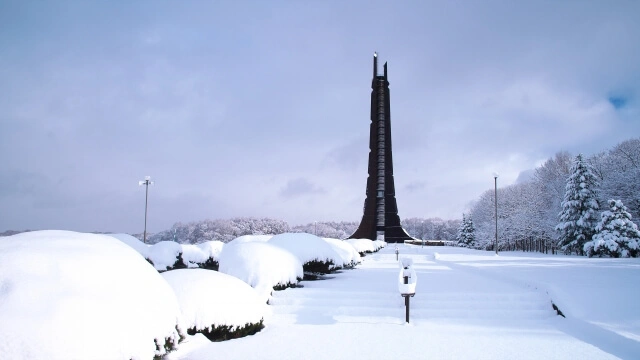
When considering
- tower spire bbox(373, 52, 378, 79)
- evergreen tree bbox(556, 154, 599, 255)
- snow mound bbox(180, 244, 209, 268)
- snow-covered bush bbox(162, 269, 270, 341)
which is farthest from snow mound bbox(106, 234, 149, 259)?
tower spire bbox(373, 52, 378, 79)

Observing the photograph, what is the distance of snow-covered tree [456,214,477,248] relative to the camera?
56.8 metres

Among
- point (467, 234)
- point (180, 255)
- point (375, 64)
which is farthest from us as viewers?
point (467, 234)

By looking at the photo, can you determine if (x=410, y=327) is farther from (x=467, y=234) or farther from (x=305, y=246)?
(x=467, y=234)

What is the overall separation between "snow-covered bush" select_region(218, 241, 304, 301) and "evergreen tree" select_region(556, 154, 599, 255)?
24.4 m

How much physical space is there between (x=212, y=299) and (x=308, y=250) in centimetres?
691

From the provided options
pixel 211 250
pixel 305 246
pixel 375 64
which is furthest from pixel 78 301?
pixel 375 64

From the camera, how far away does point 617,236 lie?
2247cm

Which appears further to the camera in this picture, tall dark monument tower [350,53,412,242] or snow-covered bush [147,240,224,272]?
tall dark monument tower [350,53,412,242]

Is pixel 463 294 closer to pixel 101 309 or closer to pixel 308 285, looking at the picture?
pixel 308 285

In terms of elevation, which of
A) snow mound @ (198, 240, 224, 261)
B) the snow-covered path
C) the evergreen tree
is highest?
the evergreen tree

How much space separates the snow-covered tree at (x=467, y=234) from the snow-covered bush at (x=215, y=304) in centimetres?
5445

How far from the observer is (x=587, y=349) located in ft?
18.7

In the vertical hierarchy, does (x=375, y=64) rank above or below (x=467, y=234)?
above

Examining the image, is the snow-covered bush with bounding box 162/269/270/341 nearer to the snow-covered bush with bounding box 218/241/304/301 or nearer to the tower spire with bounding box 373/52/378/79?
the snow-covered bush with bounding box 218/241/304/301
